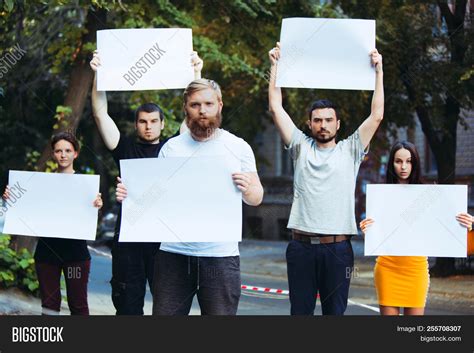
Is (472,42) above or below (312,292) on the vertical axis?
above

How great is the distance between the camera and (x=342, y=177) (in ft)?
21.1

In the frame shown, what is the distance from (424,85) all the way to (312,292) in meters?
11.6

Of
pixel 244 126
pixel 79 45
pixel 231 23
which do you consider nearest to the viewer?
pixel 79 45

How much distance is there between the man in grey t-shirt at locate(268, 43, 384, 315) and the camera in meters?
6.38

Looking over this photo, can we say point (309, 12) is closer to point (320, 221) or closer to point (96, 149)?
point (320, 221)

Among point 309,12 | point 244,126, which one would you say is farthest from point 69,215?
point 244,126

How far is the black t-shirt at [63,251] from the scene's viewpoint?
7.39 meters

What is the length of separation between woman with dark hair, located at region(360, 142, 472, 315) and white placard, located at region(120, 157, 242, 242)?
4.35 ft

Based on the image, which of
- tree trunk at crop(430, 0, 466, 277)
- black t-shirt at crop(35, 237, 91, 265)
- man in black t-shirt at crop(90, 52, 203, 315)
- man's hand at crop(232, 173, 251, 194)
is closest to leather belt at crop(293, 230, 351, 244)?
man's hand at crop(232, 173, 251, 194)

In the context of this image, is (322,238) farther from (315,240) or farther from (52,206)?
(52,206)

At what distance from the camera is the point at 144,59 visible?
7.55 m

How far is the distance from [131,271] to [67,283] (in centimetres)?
55

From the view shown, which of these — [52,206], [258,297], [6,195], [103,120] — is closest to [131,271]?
[52,206]

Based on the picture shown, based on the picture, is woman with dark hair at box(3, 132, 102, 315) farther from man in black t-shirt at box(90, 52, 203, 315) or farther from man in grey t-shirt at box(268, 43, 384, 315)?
man in grey t-shirt at box(268, 43, 384, 315)
